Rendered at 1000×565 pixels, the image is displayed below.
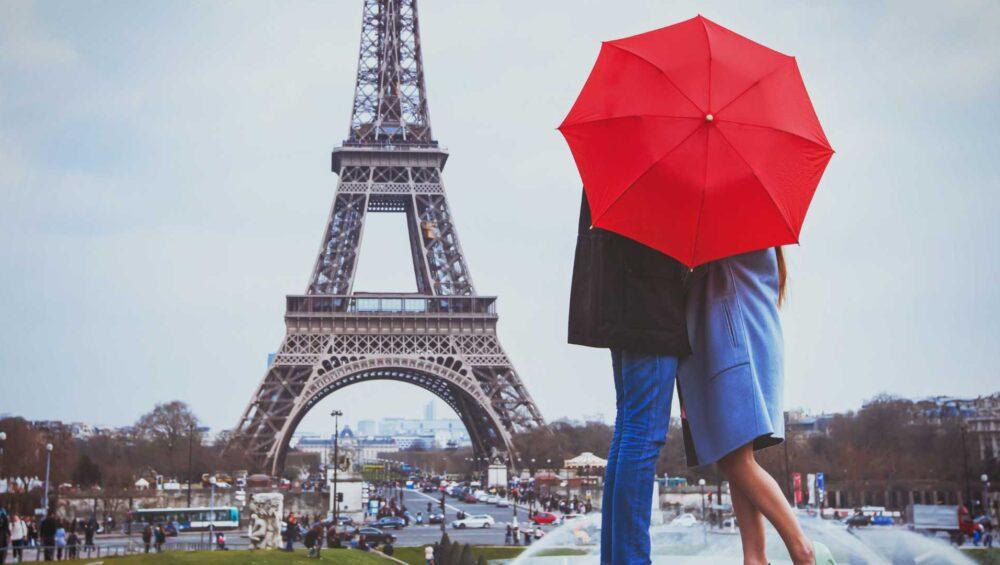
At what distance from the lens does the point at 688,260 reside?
351cm

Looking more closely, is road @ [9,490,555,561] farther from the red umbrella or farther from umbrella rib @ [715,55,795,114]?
umbrella rib @ [715,55,795,114]

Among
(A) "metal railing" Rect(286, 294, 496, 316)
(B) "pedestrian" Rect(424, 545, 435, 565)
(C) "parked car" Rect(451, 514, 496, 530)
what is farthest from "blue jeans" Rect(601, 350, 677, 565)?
(A) "metal railing" Rect(286, 294, 496, 316)

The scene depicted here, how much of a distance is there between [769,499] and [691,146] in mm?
1246

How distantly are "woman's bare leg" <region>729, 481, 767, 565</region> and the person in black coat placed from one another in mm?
383

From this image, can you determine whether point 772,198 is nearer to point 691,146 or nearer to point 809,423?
point 691,146

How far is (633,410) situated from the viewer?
11.9ft

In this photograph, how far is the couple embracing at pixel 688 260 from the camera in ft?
11.7

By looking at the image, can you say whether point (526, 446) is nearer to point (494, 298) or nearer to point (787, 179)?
point (494, 298)

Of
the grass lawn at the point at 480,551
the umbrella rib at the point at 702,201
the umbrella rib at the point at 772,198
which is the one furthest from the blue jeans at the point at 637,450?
the grass lawn at the point at 480,551

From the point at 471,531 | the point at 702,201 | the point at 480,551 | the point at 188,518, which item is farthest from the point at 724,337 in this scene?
the point at 188,518

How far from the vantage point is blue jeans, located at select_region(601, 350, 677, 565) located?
3.53 m

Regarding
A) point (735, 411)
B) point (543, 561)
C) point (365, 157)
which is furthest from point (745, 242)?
point (365, 157)

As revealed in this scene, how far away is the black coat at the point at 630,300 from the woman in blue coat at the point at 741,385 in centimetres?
9

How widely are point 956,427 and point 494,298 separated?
76.5 feet
